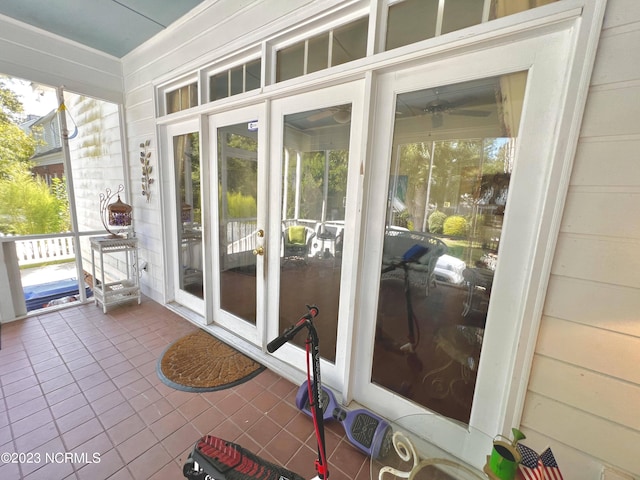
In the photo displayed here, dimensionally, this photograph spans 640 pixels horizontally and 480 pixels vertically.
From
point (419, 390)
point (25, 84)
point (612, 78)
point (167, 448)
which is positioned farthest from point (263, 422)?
point (25, 84)

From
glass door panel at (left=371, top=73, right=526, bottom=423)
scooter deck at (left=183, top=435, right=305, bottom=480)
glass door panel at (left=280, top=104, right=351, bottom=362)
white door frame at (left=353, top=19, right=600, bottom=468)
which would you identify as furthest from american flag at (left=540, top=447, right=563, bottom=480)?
glass door panel at (left=280, top=104, right=351, bottom=362)

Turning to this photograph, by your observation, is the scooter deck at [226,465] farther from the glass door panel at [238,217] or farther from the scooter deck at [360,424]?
the glass door panel at [238,217]

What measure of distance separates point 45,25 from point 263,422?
413 centimetres

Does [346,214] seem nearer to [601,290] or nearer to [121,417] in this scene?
[601,290]

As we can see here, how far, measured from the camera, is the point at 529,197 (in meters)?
1.12

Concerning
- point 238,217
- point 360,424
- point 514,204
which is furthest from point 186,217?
point 514,204

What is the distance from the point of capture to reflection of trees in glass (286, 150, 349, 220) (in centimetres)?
171

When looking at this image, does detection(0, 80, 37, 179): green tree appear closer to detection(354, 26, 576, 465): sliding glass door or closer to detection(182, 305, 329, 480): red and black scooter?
detection(182, 305, 329, 480): red and black scooter

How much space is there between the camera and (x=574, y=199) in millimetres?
1003

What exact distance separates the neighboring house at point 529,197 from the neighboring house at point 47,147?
214 cm

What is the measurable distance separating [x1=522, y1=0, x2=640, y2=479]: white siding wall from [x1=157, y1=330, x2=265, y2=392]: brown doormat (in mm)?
1899

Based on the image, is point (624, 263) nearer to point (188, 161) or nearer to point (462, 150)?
point (462, 150)

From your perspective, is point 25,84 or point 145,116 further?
point 145,116

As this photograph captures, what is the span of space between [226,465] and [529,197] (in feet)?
6.03
